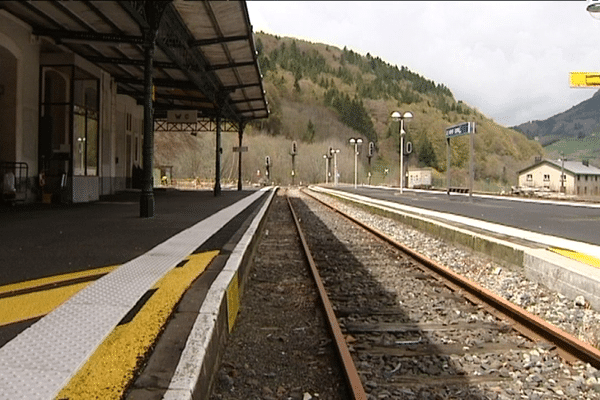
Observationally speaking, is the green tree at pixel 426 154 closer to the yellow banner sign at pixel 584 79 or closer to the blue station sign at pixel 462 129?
the blue station sign at pixel 462 129

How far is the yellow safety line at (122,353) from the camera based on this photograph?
273 cm

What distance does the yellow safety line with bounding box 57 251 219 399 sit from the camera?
107 inches

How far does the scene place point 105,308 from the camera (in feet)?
13.9

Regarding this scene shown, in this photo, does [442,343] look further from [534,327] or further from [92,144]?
[92,144]

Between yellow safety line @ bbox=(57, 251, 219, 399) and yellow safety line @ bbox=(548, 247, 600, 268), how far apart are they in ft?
18.9

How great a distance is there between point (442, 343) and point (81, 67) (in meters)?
18.3

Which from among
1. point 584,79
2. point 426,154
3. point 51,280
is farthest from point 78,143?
point 426,154

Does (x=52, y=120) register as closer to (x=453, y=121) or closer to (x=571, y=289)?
(x=571, y=289)

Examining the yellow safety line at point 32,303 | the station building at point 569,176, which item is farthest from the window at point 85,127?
the station building at point 569,176

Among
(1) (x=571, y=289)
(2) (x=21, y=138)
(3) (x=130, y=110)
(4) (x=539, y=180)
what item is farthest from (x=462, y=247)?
(4) (x=539, y=180)

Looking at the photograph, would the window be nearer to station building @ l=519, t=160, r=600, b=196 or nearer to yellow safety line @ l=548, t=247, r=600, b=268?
yellow safety line @ l=548, t=247, r=600, b=268

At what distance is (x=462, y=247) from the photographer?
1148 cm

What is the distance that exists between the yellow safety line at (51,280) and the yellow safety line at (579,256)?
647 cm

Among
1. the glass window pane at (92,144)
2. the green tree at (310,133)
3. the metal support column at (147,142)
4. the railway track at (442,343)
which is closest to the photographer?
the railway track at (442,343)
